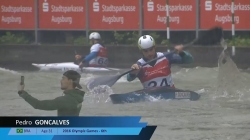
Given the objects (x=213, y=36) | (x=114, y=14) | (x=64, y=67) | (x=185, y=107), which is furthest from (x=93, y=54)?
(x=185, y=107)

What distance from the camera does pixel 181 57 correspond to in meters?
15.2

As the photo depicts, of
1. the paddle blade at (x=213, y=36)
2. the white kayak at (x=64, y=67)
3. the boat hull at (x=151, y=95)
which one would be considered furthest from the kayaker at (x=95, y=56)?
the boat hull at (x=151, y=95)

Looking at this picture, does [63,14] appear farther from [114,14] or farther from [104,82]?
[104,82]

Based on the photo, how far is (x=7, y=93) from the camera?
17.9 m

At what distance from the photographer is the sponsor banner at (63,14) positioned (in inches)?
946

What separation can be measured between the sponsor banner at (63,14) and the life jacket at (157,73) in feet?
29.6

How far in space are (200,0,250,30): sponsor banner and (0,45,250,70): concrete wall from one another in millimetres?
919

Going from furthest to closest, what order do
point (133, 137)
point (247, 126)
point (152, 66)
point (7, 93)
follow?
1. point (7, 93)
2. point (152, 66)
3. point (247, 126)
4. point (133, 137)

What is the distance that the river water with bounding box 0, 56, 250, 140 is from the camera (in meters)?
12.6

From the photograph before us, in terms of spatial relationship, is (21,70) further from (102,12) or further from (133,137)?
(133,137)

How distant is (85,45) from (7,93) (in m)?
5.85

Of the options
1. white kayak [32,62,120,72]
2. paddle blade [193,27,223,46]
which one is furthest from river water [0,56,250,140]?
paddle blade [193,27,223,46]

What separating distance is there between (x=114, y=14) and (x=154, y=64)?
8.68 meters

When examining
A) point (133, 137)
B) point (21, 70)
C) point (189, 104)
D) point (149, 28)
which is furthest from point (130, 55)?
point (133, 137)
